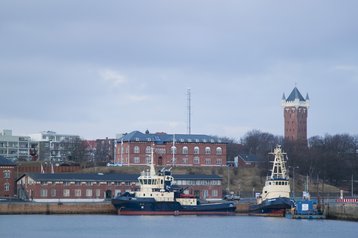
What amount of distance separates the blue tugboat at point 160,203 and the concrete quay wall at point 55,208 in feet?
5.87

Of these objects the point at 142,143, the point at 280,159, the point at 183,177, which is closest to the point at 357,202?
the point at 280,159

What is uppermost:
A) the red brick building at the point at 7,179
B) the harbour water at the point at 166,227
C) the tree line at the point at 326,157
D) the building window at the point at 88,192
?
the tree line at the point at 326,157

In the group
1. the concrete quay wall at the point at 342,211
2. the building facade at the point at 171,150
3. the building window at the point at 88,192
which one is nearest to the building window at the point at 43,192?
the building window at the point at 88,192

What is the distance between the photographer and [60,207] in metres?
97.8

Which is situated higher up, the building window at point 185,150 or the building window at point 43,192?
the building window at point 185,150

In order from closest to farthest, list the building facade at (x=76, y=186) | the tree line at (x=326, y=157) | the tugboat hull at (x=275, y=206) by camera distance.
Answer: the tugboat hull at (x=275, y=206)
the building facade at (x=76, y=186)
the tree line at (x=326, y=157)

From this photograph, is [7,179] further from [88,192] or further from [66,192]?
[88,192]

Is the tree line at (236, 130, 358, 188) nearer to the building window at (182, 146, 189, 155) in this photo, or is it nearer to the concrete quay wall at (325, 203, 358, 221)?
the building window at (182, 146, 189, 155)

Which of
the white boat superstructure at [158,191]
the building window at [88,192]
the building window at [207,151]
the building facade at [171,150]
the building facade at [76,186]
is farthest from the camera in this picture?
the building window at [207,151]

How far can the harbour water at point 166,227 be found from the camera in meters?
73.9

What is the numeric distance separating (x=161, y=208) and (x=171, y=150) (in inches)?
1636

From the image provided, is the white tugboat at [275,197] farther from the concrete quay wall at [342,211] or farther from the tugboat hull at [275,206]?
the concrete quay wall at [342,211]

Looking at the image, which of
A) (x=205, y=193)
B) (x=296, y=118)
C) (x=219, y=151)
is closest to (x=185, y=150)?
(x=219, y=151)

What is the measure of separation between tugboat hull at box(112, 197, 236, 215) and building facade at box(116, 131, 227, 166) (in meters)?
37.8
